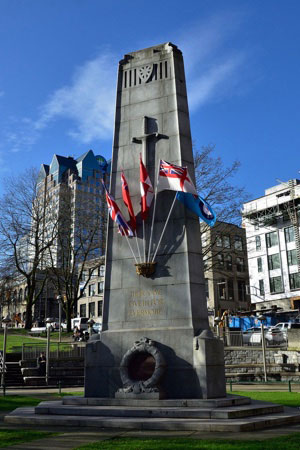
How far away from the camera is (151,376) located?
13.2 m

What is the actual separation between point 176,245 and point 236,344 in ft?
68.9

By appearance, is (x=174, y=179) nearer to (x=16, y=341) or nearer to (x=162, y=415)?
(x=162, y=415)

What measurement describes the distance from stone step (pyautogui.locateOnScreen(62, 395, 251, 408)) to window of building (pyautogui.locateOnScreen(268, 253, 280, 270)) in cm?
5215

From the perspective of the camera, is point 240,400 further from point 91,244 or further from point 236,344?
point 91,244

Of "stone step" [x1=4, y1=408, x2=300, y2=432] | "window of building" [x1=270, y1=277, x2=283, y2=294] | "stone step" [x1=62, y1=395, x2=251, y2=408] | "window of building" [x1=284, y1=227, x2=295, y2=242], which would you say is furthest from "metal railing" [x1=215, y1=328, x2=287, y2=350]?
"window of building" [x1=284, y1=227, x2=295, y2=242]

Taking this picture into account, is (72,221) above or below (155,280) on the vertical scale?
above

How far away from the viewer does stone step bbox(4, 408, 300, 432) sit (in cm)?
1021

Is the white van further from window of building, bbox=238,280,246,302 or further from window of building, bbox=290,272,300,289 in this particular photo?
window of building, bbox=238,280,246,302

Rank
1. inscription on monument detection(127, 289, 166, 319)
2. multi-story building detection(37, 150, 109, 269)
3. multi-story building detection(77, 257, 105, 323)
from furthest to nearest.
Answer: multi-story building detection(77, 257, 105, 323) < multi-story building detection(37, 150, 109, 269) < inscription on monument detection(127, 289, 166, 319)

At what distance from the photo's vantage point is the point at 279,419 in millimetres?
11172

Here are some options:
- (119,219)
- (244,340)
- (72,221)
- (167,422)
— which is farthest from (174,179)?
(72,221)

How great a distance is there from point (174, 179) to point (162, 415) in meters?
6.63

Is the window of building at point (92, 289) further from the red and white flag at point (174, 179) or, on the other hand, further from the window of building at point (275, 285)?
the red and white flag at point (174, 179)

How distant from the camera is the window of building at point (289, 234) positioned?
6206 cm
